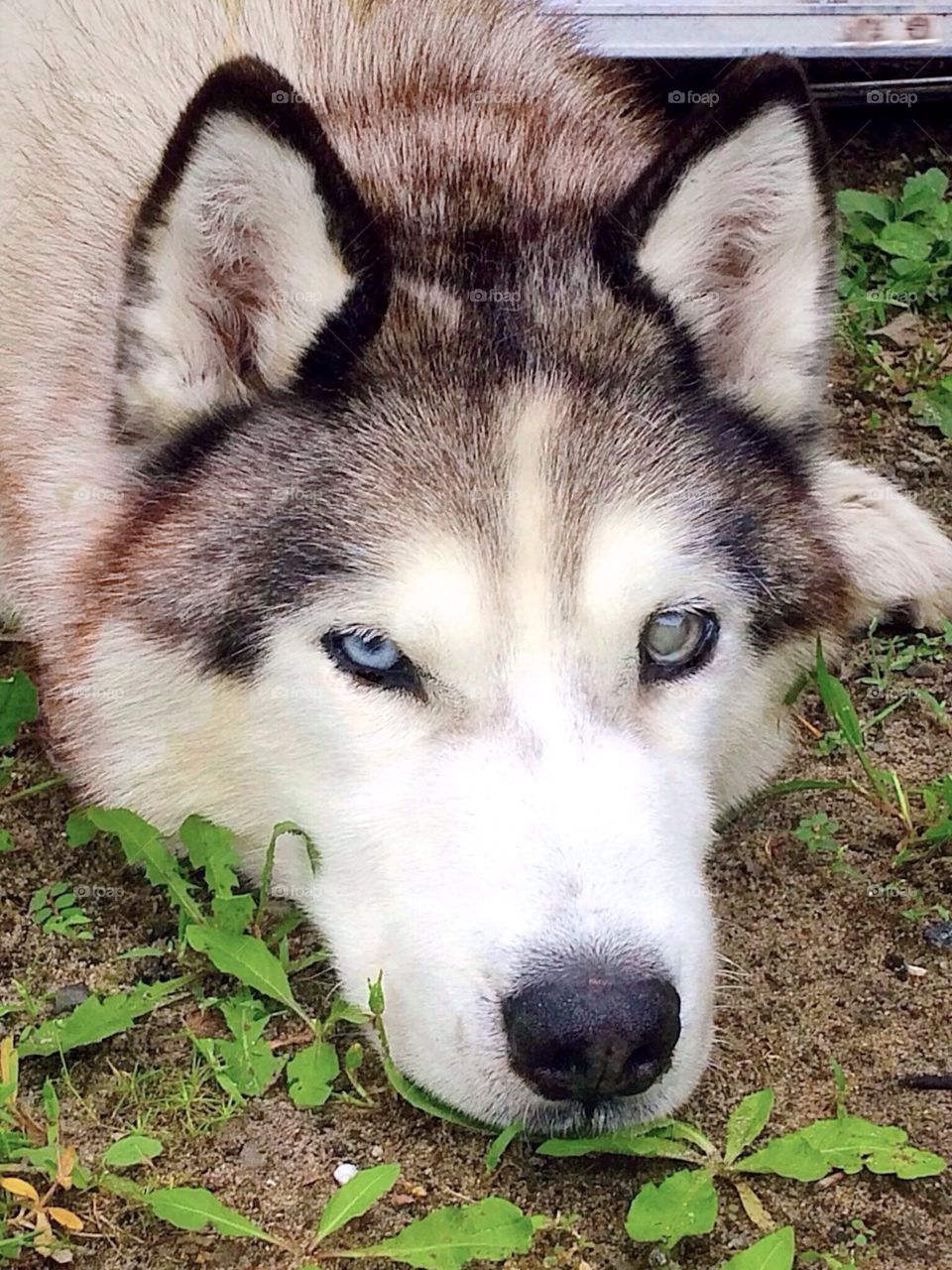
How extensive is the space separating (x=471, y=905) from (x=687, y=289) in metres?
1.20

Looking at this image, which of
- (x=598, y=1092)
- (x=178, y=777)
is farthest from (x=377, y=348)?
(x=598, y=1092)

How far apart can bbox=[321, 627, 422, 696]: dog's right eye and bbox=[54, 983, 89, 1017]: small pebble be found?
795mm

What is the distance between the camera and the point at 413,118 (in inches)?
128

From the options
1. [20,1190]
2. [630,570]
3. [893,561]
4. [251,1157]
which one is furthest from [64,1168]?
[893,561]

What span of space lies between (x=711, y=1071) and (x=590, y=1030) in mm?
576

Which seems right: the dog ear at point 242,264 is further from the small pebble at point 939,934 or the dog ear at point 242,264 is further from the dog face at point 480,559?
the small pebble at point 939,934

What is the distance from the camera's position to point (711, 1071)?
2.78 meters

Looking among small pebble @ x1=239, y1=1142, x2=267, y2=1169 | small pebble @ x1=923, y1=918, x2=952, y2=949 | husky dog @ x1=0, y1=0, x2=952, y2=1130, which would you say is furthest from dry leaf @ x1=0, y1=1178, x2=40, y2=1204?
small pebble @ x1=923, y1=918, x2=952, y2=949

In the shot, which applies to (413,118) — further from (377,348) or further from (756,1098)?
(756,1098)

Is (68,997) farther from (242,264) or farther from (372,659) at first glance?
(242,264)

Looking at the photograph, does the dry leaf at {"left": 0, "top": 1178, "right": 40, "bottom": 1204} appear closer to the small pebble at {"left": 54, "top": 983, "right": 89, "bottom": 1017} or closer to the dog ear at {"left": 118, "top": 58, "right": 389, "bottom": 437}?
the small pebble at {"left": 54, "top": 983, "right": 89, "bottom": 1017}

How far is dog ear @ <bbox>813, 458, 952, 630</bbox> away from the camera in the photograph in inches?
152

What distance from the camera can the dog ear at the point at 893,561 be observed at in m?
3.85

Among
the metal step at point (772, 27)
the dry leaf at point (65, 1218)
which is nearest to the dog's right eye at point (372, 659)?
the dry leaf at point (65, 1218)
